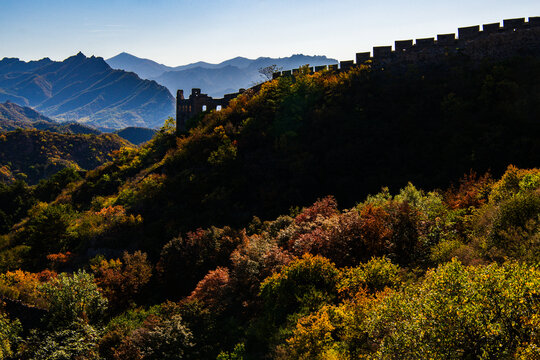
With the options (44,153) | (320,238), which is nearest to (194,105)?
(320,238)

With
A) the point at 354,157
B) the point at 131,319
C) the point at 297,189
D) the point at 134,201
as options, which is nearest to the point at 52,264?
the point at 134,201

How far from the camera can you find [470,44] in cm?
3428

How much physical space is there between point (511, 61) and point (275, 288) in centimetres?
3328

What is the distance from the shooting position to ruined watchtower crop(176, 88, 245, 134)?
179ft

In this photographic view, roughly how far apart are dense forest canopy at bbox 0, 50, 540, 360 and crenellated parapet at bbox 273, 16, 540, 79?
1.52 m

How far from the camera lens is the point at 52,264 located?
31094mm

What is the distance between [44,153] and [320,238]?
465 ft

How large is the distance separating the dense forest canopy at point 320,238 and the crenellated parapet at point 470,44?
152 cm

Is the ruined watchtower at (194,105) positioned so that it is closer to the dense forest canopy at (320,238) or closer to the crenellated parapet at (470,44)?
the dense forest canopy at (320,238)

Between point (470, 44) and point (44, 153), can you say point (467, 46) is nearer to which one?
point (470, 44)

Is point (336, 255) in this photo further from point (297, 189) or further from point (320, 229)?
point (297, 189)

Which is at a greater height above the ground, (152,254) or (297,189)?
(297,189)

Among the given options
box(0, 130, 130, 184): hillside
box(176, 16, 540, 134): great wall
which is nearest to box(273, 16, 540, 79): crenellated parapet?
box(176, 16, 540, 134): great wall

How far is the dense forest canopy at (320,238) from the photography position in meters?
9.90
